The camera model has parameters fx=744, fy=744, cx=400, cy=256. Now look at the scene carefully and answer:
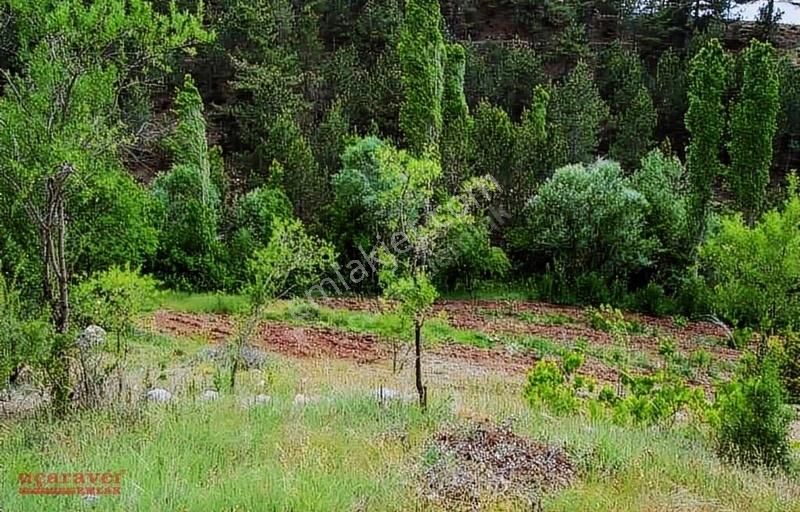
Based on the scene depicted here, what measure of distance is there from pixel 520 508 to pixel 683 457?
179 cm

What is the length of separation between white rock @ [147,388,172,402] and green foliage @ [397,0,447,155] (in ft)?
41.0

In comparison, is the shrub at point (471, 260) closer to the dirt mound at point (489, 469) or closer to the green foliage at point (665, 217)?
the green foliage at point (665, 217)

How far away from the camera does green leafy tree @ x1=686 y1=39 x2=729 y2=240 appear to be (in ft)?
59.0

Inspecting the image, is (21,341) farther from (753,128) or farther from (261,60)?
(261,60)

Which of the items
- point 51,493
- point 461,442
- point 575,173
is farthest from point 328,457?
Answer: point 575,173

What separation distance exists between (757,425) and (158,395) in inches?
206

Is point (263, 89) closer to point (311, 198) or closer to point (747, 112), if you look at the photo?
point (311, 198)

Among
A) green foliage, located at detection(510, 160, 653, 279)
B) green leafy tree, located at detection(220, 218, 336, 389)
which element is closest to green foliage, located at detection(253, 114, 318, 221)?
green foliage, located at detection(510, 160, 653, 279)

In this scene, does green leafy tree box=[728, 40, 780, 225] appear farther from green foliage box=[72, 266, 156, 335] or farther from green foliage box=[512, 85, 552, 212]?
green foliage box=[72, 266, 156, 335]

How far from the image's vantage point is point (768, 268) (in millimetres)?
11914

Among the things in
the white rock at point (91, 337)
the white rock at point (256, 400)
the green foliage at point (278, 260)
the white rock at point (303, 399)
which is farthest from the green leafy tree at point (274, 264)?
the white rock at point (91, 337)

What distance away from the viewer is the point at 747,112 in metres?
17.7

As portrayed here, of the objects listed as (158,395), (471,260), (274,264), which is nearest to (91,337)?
(158,395)

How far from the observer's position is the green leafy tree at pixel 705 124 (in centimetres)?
1798
